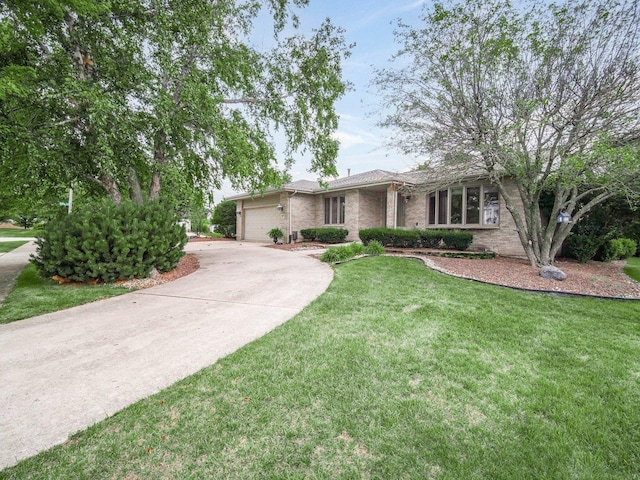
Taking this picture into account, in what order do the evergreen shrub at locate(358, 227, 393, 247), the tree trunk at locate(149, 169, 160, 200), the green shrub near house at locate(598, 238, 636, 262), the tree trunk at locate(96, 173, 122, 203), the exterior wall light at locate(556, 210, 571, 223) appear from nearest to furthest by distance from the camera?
1. the tree trunk at locate(96, 173, 122, 203)
2. the exterior wall light at locate(556, 210, 571, 223)
3. the tree trunk at locate(149, 169, 160, 200)
4. the green shrub near house at locate(598, 238, 636, 262)
5. the evergreen shrub at locate(358, 227, 393, 247)

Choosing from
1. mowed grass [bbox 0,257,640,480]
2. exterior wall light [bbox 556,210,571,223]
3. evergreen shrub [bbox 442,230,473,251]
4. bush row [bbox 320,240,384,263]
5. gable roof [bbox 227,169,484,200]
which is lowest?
mowed grass [bbox 0,257,640,480]

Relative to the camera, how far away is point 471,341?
362 centimetres

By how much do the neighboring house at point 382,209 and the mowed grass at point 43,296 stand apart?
7.52 m

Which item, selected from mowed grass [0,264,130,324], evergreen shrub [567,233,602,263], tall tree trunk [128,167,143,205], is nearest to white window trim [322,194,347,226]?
evergreen shrub [567,233,602,263]

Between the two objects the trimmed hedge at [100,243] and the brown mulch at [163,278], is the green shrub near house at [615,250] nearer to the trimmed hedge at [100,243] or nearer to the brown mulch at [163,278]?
the brown mulch at [163,278]

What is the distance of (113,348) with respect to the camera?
11.0 feet

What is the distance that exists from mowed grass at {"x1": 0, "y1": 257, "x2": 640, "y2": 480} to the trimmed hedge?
15.0ft

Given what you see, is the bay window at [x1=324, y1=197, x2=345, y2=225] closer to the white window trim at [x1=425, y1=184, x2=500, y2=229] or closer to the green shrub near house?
the white window trim at [x1=425, y1=184, x2=500, y2=229]

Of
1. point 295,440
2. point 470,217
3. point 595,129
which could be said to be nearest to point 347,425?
point 295,440

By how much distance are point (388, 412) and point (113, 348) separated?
9.76ft

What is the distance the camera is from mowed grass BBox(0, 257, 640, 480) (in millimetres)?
1800

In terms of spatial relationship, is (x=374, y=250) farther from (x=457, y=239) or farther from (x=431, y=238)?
(x=457, y=239)

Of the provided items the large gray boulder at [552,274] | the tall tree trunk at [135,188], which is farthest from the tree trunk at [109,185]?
the large gray boulder at [552,274]

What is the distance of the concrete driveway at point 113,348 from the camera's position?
2.22 meters
